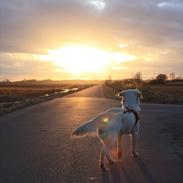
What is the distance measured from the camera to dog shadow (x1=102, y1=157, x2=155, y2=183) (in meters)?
7.89

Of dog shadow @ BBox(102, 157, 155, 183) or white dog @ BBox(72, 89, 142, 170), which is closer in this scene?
dog shadow @ BBox(102, 157, 155, 183)

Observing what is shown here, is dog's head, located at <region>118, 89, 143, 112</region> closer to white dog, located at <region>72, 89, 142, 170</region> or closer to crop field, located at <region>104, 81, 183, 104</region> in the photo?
white dog, located at <region>72, 89, 142, 170</region>

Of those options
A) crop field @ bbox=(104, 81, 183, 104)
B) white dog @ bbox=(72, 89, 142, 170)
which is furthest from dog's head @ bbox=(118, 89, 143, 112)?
crop field @ bbox=(104, 81, 183, 104)

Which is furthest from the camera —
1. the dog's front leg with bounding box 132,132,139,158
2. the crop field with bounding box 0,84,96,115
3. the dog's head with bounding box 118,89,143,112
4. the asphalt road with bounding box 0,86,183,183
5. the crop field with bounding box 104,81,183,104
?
the crop field with bounding box 104,81,183,104

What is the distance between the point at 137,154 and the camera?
35.0 feet

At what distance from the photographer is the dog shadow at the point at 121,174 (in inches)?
311

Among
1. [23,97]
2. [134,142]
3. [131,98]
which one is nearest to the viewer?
[131,98]

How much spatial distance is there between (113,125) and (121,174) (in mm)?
1153

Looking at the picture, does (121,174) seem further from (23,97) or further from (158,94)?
(23,97)

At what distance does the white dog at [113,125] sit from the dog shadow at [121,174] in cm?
28

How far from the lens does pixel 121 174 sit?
840 cm

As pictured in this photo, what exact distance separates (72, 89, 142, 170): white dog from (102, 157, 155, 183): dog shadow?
283 millimetres

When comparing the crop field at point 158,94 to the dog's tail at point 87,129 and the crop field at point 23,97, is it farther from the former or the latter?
the dog's tail at point 87,129

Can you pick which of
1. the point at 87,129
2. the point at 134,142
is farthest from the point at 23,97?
the point at 87,129
